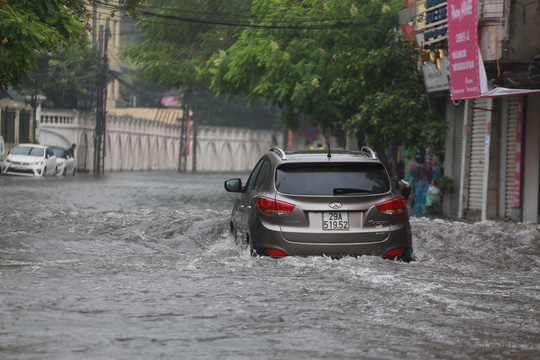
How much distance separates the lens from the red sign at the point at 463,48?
2150 cm

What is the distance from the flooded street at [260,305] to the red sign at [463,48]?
909 cm

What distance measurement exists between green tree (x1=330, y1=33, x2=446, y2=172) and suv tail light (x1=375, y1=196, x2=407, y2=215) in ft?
49.4

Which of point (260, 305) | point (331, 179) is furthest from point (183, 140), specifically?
point (260, 305)

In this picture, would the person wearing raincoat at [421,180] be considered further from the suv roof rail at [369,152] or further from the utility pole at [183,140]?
the utility pole at [183,140]

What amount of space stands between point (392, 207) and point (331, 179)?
2.12 ft

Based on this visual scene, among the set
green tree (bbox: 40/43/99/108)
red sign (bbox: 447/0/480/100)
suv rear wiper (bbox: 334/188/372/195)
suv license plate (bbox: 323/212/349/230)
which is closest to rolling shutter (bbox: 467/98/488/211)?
red sign (bbox: 447/0/480/100)

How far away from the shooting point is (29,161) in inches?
1622

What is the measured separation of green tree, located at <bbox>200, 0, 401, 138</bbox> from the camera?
31.8 meters

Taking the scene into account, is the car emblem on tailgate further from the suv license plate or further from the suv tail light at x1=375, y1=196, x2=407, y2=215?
the suv tail light at x1=375, y1=196, x2=407, y2=215

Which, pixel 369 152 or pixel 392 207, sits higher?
pixel 369 152

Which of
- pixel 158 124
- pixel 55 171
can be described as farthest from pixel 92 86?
pixel 55 171

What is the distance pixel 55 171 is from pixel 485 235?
31922mm

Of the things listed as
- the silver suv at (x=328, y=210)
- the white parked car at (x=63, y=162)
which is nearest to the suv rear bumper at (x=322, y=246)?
the silver suv at (x=328, y=210)

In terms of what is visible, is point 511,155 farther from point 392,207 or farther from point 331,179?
point 331,179
